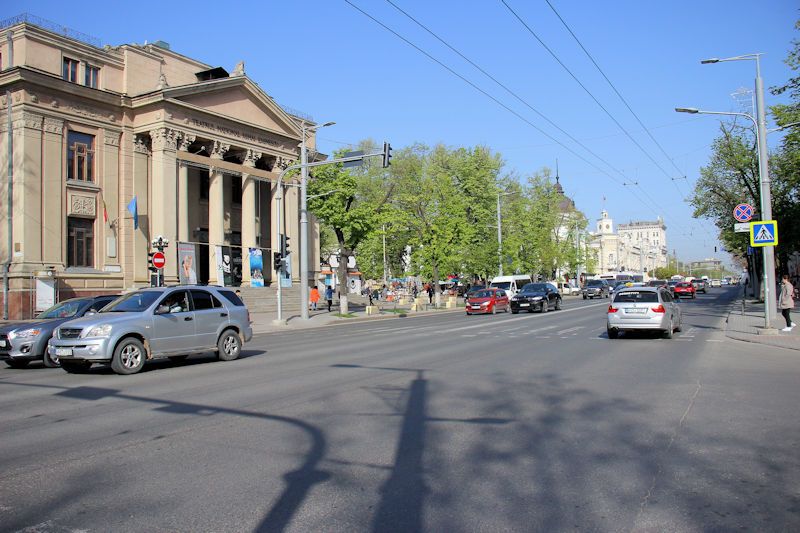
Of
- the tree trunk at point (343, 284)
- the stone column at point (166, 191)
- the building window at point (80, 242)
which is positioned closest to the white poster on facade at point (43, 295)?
the building window at point (80, 242)

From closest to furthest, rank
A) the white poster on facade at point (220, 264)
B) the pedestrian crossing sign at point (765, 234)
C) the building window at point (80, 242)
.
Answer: the pedestrian crossing sign at point (765, 234)
the building window at point (80, 242)
the white poster on facade at point (220, 264)

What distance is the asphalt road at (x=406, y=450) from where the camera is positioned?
4.55m

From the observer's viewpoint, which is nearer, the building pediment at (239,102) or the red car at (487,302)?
the red car at (487,302)

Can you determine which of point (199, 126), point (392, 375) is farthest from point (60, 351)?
point (199, 126)

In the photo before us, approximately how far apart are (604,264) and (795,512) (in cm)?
15057

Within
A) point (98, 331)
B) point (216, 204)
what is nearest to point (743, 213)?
point (98, 331)

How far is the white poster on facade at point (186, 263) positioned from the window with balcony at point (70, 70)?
449 inches

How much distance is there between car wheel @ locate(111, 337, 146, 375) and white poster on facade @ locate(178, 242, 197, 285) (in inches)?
1039

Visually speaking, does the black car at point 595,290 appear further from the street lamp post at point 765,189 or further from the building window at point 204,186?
the street lamp post at point 765,189

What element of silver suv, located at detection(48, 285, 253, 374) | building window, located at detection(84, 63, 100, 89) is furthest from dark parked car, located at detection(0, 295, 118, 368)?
building window, located at detection(84, 63, 100, 89)

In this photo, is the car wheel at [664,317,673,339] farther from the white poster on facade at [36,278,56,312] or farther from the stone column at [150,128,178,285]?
the white poster on facade at [36,278,56,312]

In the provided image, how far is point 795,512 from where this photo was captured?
4.57 meters

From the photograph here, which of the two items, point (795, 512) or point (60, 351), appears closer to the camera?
point (795, 512)

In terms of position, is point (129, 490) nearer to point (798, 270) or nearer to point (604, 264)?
point (798, 270)
